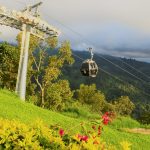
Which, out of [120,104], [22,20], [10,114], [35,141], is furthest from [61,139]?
[120,104]

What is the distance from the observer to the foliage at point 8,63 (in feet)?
222

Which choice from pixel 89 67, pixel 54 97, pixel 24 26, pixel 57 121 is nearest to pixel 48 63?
pixel 54 97

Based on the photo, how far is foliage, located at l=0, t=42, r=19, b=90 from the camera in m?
67.7

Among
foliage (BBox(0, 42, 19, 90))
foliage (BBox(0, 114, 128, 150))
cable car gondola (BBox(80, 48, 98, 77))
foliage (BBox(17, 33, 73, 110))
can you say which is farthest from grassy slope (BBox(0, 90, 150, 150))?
foliage (BBox(17, 33, 73, 110))

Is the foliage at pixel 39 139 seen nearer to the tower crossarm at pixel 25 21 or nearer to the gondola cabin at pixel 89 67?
the gondola cabin at pixel 89 67

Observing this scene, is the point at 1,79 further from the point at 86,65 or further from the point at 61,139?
the point at 61,139

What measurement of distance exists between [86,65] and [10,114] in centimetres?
1038

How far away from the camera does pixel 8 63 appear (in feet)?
223

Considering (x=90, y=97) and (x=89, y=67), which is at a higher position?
(x=89, y=67)

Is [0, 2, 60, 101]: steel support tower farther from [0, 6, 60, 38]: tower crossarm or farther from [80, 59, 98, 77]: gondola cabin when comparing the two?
[80, 59, 98, 77]: gondola cabin

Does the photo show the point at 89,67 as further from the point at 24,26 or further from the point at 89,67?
the point at 24,26

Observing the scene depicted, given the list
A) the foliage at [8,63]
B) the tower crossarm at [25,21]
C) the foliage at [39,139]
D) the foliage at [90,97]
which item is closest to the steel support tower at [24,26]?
the tower crossarm at [25,21]

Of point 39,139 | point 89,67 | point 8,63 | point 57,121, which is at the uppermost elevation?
point 8,63

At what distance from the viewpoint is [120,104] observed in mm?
144875
